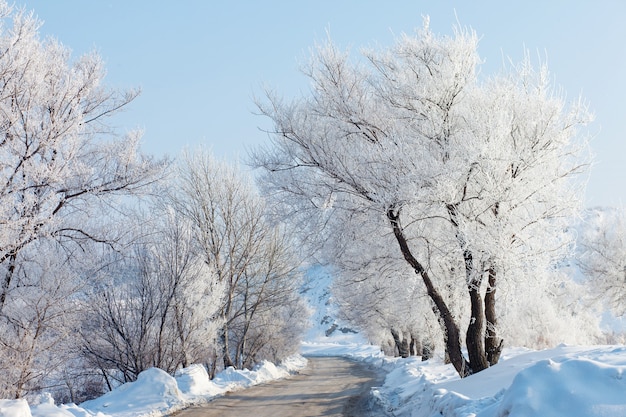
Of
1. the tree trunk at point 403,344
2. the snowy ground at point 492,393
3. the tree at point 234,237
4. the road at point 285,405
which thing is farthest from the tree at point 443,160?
the tree trunk at point 403,344

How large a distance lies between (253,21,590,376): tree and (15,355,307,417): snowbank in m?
5.70

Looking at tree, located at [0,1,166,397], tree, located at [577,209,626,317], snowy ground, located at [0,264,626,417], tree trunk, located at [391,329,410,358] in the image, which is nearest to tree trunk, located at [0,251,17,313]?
tree, located at [0,1,166,397]

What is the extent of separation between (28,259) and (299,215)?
5674mm

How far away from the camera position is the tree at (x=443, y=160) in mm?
9594

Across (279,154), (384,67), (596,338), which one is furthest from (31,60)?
(596,338)

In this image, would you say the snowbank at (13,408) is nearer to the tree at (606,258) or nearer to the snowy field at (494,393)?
the snowy field at (494,393)

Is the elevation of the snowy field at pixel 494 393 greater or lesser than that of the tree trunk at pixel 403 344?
greater

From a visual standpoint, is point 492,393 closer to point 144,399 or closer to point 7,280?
point 144,399

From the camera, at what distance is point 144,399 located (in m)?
12.0

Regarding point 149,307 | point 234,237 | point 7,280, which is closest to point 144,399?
point 7,280

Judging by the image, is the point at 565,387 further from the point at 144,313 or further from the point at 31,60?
the point at 144,313

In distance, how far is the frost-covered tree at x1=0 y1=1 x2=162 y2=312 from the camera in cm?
707

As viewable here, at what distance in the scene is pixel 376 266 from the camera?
14.1 meters

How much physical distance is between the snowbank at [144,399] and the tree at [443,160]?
570cm
